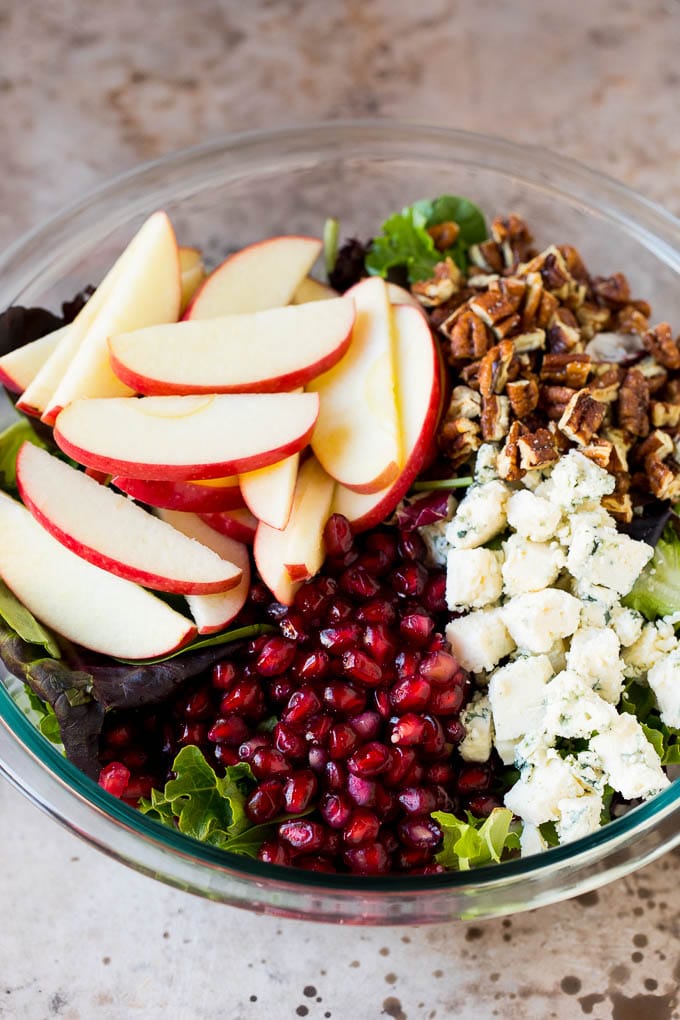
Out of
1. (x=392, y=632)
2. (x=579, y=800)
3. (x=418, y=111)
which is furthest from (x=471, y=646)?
(x=418, y=111)

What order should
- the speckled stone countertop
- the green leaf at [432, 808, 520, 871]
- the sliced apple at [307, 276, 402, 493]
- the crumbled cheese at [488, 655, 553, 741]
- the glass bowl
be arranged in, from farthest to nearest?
the speckled stone countertop, the glass bowl, the sliced apple at [307, 276, 402, 493], the crumbled cheese at [488, 655, 553, 741], the green leaf at [432, 808, 520, 871]

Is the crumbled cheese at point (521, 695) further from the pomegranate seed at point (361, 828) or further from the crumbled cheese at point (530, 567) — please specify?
the pomegranate seed at point (361, 828)

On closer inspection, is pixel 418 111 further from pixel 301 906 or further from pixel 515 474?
pixel 301 906

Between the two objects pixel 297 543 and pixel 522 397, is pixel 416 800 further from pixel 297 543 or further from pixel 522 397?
pixel 522 397

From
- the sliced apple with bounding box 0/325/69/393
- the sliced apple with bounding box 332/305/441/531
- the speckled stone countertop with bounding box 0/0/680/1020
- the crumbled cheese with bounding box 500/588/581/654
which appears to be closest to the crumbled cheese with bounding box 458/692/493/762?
the crumbled cheese with bounding box 500/588/581/654

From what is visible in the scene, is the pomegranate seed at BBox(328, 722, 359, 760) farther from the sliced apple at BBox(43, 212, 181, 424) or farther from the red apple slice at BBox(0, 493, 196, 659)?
the sliced apple at BBox(43, 212, 181, 424)

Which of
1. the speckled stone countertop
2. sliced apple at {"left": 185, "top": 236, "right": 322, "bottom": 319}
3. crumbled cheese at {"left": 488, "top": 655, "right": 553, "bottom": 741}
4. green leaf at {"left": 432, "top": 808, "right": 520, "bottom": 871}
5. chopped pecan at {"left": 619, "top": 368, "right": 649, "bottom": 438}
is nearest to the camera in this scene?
green leaf at {"left": 432, "top": 808, "right": 520, "bottom": 871}

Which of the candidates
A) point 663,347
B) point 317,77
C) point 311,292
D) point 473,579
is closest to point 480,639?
point 473,579
